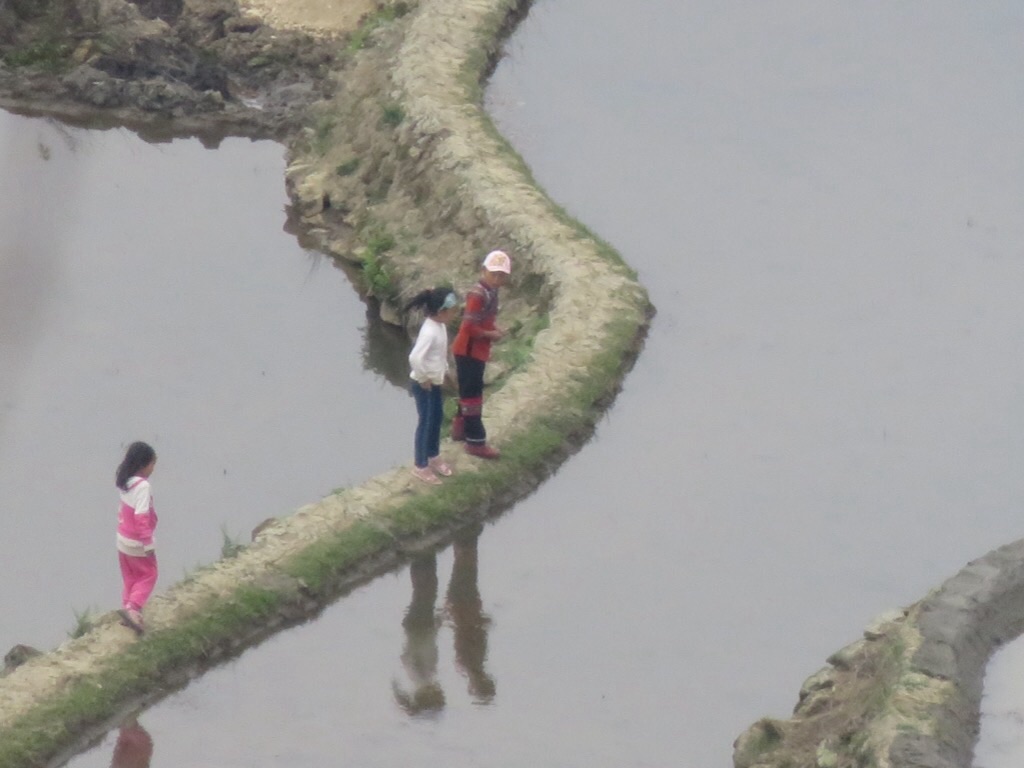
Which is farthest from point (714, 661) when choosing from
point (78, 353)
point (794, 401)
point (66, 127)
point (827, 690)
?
point (66, 127)

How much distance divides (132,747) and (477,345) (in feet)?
10.4

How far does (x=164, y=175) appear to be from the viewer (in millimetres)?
16750

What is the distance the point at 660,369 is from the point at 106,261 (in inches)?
178

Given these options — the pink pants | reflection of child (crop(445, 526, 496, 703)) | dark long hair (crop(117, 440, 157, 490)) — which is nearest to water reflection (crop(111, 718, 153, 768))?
the pink pants

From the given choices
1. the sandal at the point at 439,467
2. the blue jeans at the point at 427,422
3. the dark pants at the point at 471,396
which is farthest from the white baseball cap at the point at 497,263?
the sandal at the point at 439,467

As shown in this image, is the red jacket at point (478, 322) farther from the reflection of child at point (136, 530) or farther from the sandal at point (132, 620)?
the sandal at point (132, 620)

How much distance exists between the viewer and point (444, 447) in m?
11.1

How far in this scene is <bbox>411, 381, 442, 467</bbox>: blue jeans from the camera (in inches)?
412

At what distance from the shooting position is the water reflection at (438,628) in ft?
30.0

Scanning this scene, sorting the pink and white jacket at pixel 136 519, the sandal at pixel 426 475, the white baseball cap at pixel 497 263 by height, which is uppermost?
the white baseball cap at pixel 497 263

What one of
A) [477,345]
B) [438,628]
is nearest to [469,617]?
[438,628]

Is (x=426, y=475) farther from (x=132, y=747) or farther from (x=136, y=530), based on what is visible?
(x=132, y=747)

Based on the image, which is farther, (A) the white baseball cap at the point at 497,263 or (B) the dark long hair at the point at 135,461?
(A) the white baseball cap at the point at 497,263

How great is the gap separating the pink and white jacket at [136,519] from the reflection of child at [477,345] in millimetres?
2366
